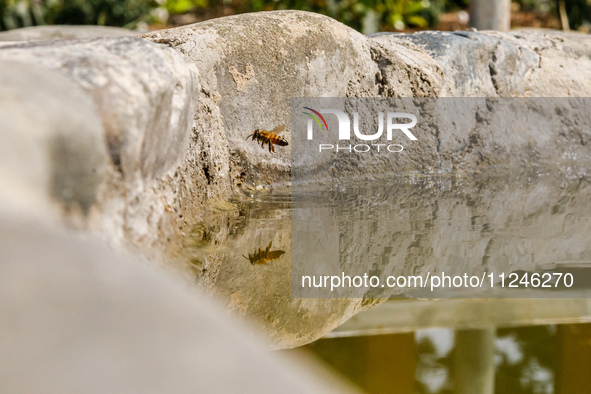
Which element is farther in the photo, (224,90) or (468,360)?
(224,90)

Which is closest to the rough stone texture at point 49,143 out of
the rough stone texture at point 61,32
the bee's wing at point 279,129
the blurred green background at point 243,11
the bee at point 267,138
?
the bee at point 267,138

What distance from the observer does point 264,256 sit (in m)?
1.75

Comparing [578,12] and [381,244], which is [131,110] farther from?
[578,12]

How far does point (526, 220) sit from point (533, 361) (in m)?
1.33

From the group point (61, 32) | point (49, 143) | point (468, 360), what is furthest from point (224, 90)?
point (61, 32)

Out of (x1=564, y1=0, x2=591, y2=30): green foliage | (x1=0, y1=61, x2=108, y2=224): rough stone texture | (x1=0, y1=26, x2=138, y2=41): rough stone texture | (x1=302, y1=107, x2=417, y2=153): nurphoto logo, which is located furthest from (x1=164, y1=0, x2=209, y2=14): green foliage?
(x1=0, y1=61, x2=108, y2=224): rough stone texture

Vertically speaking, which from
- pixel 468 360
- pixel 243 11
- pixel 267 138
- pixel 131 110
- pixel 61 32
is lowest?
pixel 243 11

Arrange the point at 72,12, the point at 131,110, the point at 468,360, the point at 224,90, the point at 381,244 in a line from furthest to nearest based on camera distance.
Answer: the point at 72,12, the point at 224,90, the point at 381,244, the point at 131,110, the point at 468,360

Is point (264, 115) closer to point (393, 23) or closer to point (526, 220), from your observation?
point (526, 220)

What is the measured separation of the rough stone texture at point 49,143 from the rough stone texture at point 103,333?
258mm

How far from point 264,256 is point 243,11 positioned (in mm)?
7207

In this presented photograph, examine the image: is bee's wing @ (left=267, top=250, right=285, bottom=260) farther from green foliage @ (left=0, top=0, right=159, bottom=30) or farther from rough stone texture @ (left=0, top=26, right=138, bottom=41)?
green foliage @ (left=0, top=0, right=159, bottom=30)

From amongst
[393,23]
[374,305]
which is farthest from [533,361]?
[393,23]

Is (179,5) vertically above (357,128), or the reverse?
(357,128)
